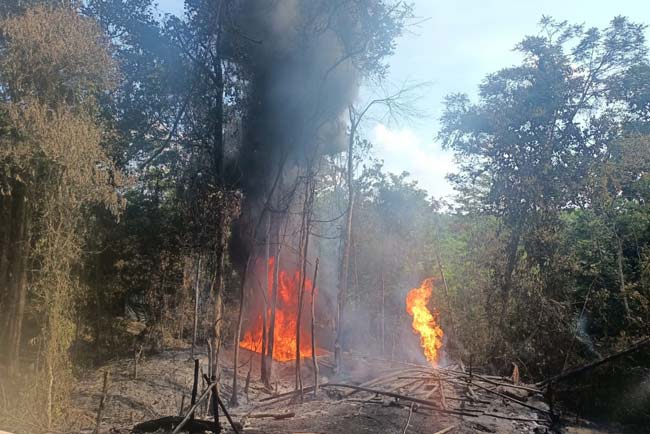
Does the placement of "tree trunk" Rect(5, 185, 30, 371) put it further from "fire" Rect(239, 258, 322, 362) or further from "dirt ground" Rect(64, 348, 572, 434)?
"fire" Rect(239, 258, 322, 362)

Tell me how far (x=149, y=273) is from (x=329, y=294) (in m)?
10.4

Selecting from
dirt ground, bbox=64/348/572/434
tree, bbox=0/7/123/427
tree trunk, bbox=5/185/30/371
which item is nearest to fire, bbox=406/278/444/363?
dirt ground, bbox=64/348/572/434

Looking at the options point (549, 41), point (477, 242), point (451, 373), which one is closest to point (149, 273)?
point (451, 373)

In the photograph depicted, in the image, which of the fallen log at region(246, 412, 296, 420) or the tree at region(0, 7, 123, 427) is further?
the fallen log at region(246, 412, 296, 420)

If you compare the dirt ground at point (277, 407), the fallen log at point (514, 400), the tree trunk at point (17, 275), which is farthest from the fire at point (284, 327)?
the tree trunk at point (17, 275)

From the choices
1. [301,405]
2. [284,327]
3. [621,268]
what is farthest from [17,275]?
[621,268]

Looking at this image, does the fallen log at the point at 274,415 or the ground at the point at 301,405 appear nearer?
the ground at the point at 301,405

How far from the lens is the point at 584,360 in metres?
15.3

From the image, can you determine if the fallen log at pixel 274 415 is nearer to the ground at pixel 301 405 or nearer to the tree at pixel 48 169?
the ground at pixel 301 405

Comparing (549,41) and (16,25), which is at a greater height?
(549,41)

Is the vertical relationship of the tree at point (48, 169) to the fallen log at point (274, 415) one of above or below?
above

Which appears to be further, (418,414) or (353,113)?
(353,113)

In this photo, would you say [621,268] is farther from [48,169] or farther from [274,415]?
[48,169]

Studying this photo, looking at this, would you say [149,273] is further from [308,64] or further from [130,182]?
[308,64]
